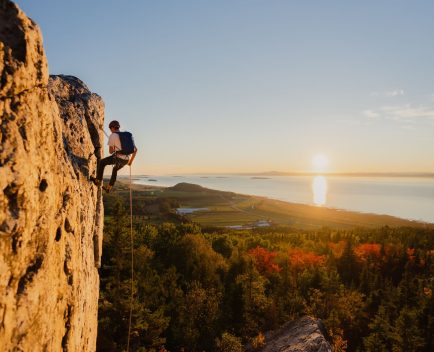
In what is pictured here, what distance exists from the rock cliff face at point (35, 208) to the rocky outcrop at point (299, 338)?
922 inches

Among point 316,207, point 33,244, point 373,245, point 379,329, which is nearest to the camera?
point 33,244

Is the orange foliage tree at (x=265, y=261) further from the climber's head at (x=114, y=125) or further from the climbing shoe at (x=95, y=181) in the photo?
the climber's head at (x=114, y=125)

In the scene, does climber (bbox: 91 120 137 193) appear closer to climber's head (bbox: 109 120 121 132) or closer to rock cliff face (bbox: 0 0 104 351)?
climber's head (bbox: 109 120 121 132)

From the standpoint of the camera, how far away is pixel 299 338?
99.7 feet

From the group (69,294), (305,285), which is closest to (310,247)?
(305,285)

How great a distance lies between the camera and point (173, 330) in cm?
3644

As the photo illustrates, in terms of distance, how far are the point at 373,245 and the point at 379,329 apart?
49649 millimetres

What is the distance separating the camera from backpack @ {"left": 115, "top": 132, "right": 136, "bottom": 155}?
10.4m

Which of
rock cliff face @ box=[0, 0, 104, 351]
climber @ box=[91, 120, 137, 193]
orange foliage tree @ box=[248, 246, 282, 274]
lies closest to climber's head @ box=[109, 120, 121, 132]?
climber @ box=[91, 120, 137, 193]

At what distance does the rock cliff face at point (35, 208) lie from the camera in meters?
5.39

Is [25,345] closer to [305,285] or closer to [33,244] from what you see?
[33,244]

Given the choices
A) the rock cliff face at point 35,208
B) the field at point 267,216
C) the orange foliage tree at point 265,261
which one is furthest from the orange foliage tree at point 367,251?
the rock cliff face at point 35,208

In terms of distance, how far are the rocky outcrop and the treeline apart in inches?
69.9

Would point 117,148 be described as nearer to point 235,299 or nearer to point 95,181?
point 95,181
